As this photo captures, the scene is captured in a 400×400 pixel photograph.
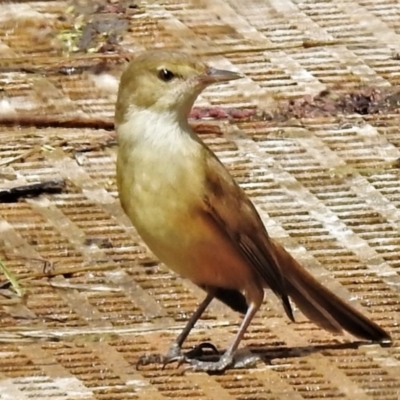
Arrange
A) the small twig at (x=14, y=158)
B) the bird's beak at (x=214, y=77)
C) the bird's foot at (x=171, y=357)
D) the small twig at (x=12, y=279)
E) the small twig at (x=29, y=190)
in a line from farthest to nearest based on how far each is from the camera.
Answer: the small twig at (x=14, y=158) → the small twig at (x=29, y=190) → the small twig at (x=12, y=279) → the bird's beak at (x=214, y=77) → the bird's foot at (x=171, y=357)

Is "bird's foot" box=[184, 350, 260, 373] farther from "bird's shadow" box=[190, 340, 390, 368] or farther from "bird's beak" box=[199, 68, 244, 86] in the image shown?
"bird's beak" box=[199, 68, 244, 86]

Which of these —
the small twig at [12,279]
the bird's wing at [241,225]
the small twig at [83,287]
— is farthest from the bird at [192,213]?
the small twig at [12,279]

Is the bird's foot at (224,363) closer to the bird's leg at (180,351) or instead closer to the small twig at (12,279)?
the bird's leg at (180,351)

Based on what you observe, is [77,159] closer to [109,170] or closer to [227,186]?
[109,170]

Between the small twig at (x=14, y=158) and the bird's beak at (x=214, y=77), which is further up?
the bird's beak at (x=214, y=77)

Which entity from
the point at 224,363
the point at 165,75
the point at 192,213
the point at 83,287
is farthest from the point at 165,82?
the point at 224,363

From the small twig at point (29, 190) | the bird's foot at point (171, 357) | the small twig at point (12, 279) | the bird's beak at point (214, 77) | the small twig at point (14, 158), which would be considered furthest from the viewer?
the small twig at point (14, 158)

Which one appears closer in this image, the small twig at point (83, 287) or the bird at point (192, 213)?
the bird at point (192, 213)

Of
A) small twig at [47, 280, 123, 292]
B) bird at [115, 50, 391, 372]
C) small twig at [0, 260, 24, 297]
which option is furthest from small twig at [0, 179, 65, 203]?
bird at [115, 50, 391, 372]
